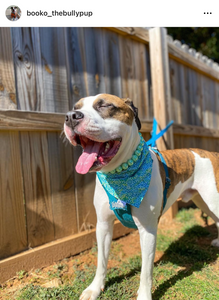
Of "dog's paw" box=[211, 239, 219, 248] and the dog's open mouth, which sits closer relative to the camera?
the dog's open mouth

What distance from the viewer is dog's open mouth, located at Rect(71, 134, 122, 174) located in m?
1.86

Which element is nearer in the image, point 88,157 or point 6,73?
point 88,157

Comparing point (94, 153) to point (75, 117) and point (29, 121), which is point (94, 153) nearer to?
point (75, 117)

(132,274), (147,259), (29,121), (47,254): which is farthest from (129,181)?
(47,254)

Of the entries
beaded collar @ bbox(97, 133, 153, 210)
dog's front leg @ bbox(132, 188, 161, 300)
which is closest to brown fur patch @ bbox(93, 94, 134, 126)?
beaded collar @ bbox(97, 133, 153, 210)

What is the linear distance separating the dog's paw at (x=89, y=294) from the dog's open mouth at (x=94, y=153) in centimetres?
121

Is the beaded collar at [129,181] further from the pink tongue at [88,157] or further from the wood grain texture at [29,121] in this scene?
the wood grain texture at [29,121]

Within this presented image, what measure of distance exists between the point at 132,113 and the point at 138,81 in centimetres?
202

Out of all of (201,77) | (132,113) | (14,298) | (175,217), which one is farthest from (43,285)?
(201,77)

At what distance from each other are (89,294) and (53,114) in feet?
6.21

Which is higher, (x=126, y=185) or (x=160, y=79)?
(x=160, y=79)

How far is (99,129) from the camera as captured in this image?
1.85 metres

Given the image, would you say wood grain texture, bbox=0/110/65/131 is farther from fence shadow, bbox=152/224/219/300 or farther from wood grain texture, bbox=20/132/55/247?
fence shadow, bbox=152/224/219/300

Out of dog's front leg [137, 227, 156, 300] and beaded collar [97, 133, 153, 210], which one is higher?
beaded collar [97, 133, 153, 210]
